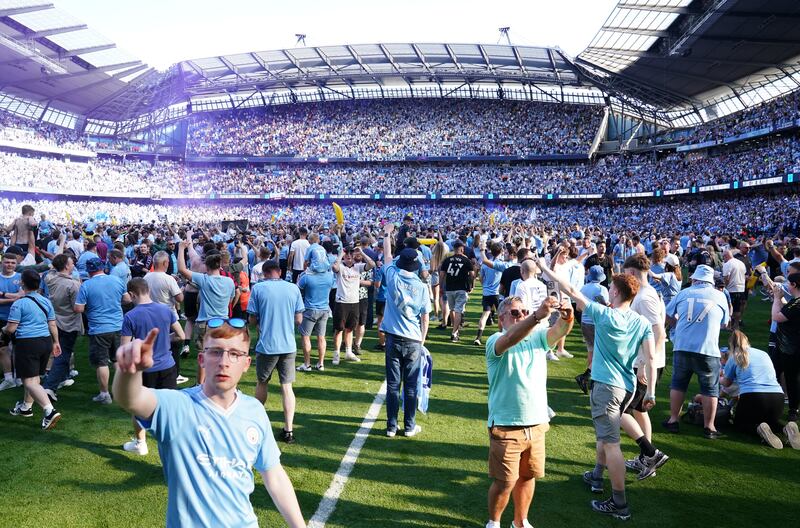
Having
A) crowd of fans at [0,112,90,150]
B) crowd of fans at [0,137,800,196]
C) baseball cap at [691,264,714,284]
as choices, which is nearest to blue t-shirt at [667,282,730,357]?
baseball cap at [691,264,714,284]

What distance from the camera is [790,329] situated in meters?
6.31

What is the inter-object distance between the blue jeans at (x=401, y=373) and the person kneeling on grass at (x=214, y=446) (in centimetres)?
347

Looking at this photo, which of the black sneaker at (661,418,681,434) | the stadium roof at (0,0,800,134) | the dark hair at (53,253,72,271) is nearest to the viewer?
the black sneaker at (661,418,681,434)

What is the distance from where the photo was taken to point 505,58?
40.8 m

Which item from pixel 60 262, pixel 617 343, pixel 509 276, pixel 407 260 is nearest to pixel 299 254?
pixel 509 276

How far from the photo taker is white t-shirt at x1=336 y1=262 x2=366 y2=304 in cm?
831

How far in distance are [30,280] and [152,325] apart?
1872mm

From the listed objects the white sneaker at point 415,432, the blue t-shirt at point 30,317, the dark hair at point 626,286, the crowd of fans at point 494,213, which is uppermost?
the crowd of fans at point 494,213

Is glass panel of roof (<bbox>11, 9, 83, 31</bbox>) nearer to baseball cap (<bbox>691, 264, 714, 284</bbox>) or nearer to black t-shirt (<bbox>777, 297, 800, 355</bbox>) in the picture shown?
baseball cap (<bbox>691, 264, 714, 284</bbox>)

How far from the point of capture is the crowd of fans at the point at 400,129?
52.5m

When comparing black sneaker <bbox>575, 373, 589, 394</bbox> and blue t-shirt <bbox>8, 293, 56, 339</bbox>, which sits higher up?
blue t-shirt <bbox>8, 293, 56, 339</bbox>

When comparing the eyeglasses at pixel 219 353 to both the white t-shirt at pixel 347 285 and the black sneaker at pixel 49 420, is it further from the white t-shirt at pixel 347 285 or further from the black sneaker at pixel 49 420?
the white t-shirt at pixel 347 285

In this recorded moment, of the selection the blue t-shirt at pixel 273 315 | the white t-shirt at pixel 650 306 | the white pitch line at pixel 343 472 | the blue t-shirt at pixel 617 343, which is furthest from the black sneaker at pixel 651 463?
the blue t-shirt at pixel 273 315

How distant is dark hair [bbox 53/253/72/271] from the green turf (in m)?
1.82
